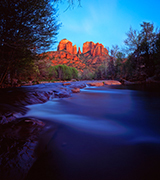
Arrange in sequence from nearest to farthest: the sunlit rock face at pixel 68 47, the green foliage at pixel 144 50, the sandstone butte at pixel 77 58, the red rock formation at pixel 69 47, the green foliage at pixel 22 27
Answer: the green foliage at pixel 22 27
the green foliage at pixel 144 50
the sandstone butte at pixel 77 58
the red rock formation at pixel 69 47
the sunlit rock face at pixel 68 47

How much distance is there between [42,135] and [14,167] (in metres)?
0.64

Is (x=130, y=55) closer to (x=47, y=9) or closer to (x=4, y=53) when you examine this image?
(x=47, y=9)

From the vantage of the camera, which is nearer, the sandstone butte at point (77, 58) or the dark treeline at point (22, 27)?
the dark treeline at point (22, 27)

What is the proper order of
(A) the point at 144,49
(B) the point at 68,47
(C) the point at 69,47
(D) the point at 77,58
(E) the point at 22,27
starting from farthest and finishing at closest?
(C) the point at 69,47, (B) the point at 68,47, (D) the point at 77,58, (A) the point at 144,49, (E) the point at 22,27

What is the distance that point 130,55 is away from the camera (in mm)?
23625

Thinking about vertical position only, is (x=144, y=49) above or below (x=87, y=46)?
below

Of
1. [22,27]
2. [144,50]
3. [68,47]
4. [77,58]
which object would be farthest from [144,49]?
[68,47]

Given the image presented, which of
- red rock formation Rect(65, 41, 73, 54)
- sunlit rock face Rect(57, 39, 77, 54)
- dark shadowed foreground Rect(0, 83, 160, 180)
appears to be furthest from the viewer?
sunlit rock face Rect(57, 39, 77, 54)

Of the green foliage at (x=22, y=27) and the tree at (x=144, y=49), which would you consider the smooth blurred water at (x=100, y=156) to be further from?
the tree at (x=144, y=49)

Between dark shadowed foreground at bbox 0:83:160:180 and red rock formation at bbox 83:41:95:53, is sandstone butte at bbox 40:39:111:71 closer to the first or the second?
red rock formation at bbox 83:41:95:53

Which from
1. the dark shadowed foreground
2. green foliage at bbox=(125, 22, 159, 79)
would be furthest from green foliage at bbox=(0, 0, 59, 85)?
green foliage at bbox=(125, 22, 159, 79)

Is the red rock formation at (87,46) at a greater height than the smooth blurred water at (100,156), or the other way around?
the red rock formation at (87,46)

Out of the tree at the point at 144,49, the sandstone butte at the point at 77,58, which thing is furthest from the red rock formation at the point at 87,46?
the tree at the point at 144,49

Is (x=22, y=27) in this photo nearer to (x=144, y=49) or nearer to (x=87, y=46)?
(x=144, y=49)
